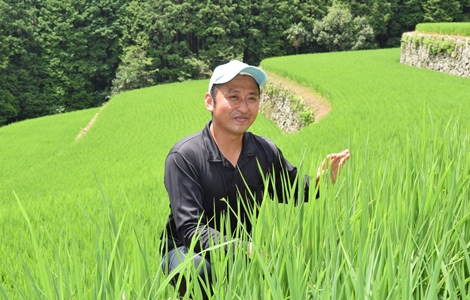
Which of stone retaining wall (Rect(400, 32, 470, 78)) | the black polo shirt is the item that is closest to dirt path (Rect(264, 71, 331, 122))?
stone retaining wall (Rect(400, 32, 470, 78))

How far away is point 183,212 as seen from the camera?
206 cm

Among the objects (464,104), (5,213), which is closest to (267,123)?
(464,104)

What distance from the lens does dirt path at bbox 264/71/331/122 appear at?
12.0 metres

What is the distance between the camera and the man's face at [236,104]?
2207mm

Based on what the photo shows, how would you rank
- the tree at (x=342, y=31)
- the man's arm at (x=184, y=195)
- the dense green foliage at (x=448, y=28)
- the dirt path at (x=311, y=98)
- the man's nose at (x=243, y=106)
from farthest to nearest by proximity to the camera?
the tree at (x=342, y=31)
the dense green foliage at (x=448, y=28)
the dirt path at (x=311, y=98)
the man's nose at (x=243, y=106)
the man's arm at (x=184, y=195)

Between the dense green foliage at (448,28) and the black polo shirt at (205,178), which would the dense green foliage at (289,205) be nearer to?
the black polo shirt at (205,178)

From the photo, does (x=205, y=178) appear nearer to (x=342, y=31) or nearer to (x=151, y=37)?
(x=342, y=31)

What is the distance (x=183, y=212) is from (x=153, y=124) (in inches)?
614

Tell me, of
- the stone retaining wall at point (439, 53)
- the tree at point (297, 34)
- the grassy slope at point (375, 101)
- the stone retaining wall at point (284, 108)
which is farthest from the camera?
the tree at point (297, 34)

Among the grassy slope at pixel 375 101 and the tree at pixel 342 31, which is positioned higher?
the tree at pixel 342 31

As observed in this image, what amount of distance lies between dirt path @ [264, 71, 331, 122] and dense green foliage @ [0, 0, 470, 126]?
76.6 ft

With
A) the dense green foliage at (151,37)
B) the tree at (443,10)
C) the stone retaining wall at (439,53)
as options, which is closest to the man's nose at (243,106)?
the stone retaining wall at (439,53)

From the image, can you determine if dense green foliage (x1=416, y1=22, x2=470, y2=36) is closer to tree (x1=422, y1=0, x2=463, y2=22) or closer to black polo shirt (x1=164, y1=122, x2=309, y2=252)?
black polo shirt (x1=164, y1=122, x2=309, y2=252)

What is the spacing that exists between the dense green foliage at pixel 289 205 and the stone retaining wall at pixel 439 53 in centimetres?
80
